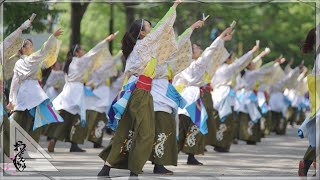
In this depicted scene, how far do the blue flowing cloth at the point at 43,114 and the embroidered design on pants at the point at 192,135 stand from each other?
5.89ft

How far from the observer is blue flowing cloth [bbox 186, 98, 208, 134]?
42.4ft

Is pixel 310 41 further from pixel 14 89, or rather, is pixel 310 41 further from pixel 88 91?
pixel 88 91

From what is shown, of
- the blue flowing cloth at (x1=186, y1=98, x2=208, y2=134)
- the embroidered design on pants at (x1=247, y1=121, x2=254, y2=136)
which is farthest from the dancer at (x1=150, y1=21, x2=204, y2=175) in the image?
the embroidered design on pants at (x1=247, y1=121, x2=254, y2=136)

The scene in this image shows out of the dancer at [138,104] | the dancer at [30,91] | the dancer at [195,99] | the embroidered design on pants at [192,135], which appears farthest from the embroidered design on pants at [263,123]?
the dancer at [138,104]

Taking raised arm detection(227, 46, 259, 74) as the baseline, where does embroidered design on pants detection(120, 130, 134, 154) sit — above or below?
below

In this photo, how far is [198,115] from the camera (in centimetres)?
1302

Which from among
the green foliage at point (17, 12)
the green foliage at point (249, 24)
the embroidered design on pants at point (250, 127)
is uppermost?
the green foliage at point (249, 24)

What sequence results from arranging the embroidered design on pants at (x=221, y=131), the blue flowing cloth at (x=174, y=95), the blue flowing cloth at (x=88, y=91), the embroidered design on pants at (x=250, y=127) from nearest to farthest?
the blue flowing cloth at (x=174, y=95) < the embroidered design on pants at (x=221, y=131) < the blue flowing cloth at (x=88, y=91) < the embroidered design on pants at (x=250, y=127)

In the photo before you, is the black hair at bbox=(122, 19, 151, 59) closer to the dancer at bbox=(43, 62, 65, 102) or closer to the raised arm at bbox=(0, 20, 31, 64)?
the raised arm at bbox=(0, 20, 31, 64)

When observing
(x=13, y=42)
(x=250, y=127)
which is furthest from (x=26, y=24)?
(x=250, y=127)

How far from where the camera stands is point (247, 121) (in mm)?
18516

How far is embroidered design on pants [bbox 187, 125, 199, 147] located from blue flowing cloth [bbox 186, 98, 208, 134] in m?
0.07

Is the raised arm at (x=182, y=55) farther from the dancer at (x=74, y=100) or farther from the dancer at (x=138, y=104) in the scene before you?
the dancer at (x=74, y=100)

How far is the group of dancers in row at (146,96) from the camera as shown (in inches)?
394
